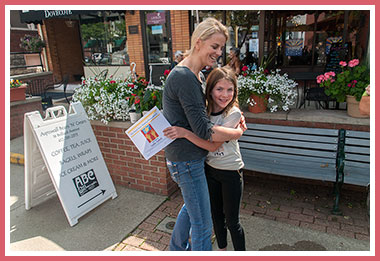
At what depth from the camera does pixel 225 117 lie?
6.22 feet

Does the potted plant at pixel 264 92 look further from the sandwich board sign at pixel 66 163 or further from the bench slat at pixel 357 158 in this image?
the sandwich board sign at pixel 66 163

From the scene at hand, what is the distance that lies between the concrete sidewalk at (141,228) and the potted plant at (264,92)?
1.10 m

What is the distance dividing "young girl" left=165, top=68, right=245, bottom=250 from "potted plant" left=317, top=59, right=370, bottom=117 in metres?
1.79

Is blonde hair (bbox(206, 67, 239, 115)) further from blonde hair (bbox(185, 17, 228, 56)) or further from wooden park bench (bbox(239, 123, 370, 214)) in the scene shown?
wooden park bench (bbox(239, 123, 370, 214))

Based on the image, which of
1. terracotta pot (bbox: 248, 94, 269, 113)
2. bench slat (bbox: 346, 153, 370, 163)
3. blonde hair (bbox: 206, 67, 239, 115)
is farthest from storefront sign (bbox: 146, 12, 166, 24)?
blonde hair (bbox: 206, 67, 239, 115)

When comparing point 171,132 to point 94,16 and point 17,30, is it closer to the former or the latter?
point 94,16

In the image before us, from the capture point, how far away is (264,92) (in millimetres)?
3254

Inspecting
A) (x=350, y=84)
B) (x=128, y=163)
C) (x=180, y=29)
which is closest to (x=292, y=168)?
(x=350, y=84)

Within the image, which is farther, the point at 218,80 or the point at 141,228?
the point at 141,228

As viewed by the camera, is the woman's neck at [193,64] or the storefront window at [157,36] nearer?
the woman's neck at [193,64]

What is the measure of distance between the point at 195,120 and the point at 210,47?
0.47m

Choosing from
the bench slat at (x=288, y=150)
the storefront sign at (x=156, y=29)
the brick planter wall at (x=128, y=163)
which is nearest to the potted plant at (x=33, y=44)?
the storefront sign at (x=156, y=29)

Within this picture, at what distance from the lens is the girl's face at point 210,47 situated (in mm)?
1694

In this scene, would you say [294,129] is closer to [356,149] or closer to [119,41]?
[356,149]
